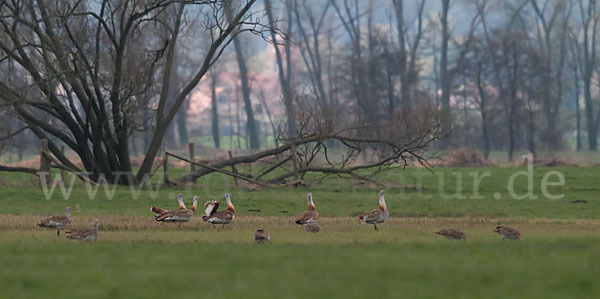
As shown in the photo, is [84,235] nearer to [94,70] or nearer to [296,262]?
[296,262]

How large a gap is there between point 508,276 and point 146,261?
5.38 meters

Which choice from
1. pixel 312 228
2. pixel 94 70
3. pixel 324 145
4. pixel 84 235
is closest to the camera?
pixel 84 235

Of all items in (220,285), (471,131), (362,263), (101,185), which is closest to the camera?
(220,285)

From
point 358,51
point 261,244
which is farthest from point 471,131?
point 261,244

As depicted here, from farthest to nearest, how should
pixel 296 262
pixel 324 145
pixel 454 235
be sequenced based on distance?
pixel 324 145, pixel 454 235, pixel 296 262

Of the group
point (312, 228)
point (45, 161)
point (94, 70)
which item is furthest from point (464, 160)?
point (312, 228)

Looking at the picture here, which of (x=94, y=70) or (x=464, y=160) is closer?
(x=94, y=70)

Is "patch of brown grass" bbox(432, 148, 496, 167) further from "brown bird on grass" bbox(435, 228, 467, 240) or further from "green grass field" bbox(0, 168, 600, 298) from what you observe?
"brown bird on grass" bbox(435, 228, 467, 240)

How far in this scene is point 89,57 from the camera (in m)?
42.0

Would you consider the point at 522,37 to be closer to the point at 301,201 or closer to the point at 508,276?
the point at 301,201

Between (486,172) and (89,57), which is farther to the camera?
(486,172)

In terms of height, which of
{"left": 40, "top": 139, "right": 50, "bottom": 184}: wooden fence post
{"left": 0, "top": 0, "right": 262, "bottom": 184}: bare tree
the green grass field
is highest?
{"left": 0, "top": 0, "right": 262, "bottom": 184}: bare tree

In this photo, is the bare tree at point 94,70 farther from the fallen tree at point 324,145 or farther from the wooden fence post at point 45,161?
the fallen tree at point 324,145

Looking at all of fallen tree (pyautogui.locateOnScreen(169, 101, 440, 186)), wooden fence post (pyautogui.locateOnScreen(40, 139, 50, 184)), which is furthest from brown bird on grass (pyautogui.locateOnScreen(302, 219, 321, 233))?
wooden fence post (pyautogui.locateOnScreen(40, 139, 50, 184))
